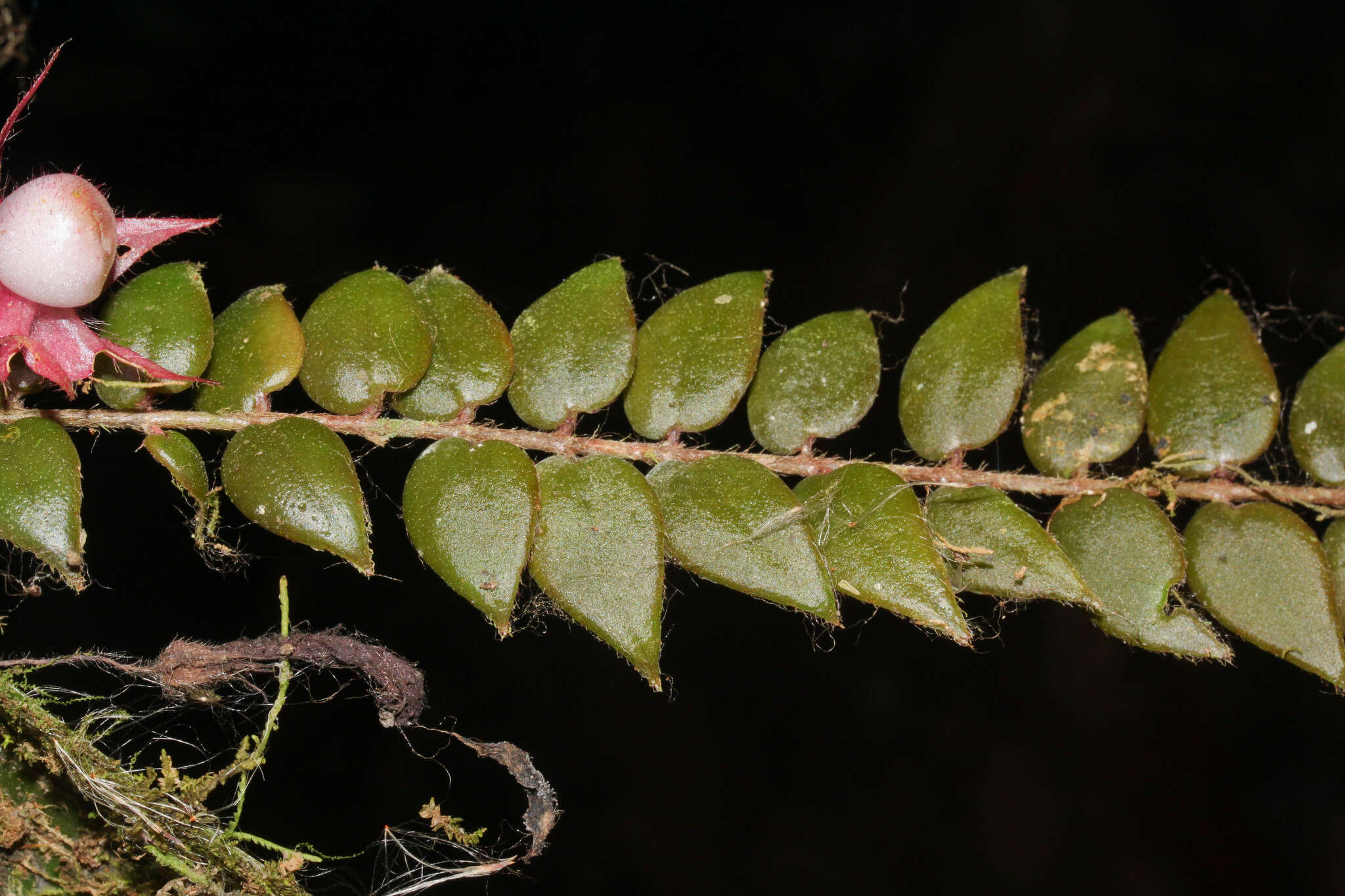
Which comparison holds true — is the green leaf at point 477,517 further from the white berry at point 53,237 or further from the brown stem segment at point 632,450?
the white berry at point 53,237

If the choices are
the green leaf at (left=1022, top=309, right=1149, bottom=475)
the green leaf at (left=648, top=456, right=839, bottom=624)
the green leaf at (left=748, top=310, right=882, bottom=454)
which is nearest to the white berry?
the green leaf at (left=648, top=456, right=839, bottom=624)

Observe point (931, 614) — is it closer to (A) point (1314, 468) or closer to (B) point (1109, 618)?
(B) point (1109, 618)

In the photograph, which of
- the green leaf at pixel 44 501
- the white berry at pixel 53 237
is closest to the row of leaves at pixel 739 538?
the green leaf at pixel 44 501

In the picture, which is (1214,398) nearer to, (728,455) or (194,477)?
(728,455)

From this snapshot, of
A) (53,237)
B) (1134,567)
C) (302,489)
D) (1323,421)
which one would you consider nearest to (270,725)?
(302,489)

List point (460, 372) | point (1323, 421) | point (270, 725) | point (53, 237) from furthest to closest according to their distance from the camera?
point (1323, 421), point (460, 372), point (270, 725), point (53, 237)

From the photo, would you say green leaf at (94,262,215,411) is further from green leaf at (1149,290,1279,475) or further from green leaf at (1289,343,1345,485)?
green leaf at (1289,343,1345,485)

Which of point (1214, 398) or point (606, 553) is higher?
point (1214, 398)
